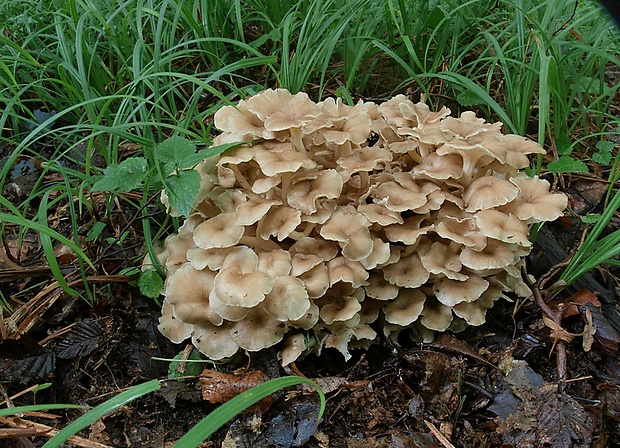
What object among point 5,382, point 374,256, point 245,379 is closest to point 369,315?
point 374,256

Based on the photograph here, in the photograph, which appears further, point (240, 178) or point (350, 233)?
point (240, 178)

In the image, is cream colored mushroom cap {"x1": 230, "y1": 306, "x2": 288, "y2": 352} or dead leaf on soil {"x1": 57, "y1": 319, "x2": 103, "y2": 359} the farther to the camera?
dead leaf on soil {"x1": 57, "y1": 319, "x2": 103, "y2": 359}

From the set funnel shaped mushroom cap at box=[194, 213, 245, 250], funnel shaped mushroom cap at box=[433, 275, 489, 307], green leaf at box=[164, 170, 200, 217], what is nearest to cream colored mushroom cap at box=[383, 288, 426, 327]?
A: funnel shaped mushroom cap at box=[433, 275, 489, 307]

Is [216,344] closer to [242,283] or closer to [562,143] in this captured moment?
[242,283]

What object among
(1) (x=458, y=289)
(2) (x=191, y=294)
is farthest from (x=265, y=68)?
(1) (x=458, y=289)

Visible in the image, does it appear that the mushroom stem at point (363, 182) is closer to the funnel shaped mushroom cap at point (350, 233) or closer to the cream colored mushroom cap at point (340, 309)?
the funnel shaped mushroom cap at point (350, 233)

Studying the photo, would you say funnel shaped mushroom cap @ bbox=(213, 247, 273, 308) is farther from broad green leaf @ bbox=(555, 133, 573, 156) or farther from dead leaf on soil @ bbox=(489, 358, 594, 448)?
broad green leaf @ bbox=(555, 133, 573, 156)
